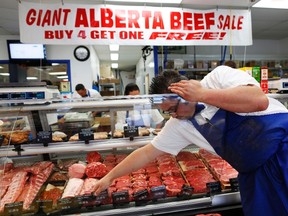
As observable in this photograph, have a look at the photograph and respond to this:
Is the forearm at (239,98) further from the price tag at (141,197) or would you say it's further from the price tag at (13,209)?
the price tag at (13,209)

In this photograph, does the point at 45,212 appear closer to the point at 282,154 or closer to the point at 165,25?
the point at 282,154

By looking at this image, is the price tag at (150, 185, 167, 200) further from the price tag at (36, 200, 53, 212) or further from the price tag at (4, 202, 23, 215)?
the price tag at (4, 202, 23, 215)

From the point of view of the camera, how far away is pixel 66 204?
167 centimetres

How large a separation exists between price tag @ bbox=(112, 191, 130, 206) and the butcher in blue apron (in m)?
0.72

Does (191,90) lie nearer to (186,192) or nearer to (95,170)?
(186,192)

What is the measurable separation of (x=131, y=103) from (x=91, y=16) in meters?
1.55

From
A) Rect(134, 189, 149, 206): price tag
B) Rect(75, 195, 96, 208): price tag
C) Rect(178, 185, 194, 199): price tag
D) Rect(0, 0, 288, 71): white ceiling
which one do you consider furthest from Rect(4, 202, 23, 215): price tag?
Rect(0, 0, 288, 71): white ceiling

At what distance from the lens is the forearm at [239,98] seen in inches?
42.2

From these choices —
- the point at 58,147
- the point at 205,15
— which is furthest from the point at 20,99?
the point at 205,15

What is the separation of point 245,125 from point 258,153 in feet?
0.51

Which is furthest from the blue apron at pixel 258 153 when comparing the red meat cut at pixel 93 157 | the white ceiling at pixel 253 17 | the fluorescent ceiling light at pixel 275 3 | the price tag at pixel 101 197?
the fluorescent ceiling light at pixel 275 3

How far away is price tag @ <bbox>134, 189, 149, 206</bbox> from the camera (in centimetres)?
177

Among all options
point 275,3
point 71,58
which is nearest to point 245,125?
point 275,3

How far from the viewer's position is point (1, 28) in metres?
6.29
